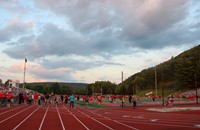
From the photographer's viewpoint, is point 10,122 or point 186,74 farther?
point 186,74

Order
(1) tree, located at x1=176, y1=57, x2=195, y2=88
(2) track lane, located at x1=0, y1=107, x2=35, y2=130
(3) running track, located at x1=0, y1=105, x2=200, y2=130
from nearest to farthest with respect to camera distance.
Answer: (2) track lane, located at x1=0, y1=107, x2=35, y2=130
(3) running track, located at x1=0, y1=105, x2=200, y2=130
(1) tree, located at x1=176, y1=57, x2=195, y2=88

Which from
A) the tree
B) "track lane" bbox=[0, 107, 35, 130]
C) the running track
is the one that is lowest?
the running track

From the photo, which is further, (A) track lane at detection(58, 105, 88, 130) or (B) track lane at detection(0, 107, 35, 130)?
(A) track lane at detection(58, 105, 88, 130)

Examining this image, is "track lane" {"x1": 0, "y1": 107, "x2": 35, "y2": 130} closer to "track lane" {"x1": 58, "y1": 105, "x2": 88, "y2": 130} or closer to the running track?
the running track

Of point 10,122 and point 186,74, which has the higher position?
point 186,74

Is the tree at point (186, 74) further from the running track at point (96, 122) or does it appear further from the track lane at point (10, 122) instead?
the track lane at point (10, 122)

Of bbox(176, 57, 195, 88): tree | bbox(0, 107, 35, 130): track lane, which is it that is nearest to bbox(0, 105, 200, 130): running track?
bbox(0, 107, 35, 130): track lane

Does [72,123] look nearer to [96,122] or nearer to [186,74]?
[96,122]

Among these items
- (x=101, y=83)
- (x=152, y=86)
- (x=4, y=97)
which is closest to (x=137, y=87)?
(x=152, y=86)

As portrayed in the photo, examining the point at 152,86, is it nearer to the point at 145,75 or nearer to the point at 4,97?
the point at 145,75

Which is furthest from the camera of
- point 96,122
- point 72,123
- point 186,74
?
point 186,74

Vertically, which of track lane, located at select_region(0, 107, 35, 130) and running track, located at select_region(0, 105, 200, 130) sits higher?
track lane, located at select_region(0, 107, 35, 130)

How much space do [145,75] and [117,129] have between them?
5343 inches

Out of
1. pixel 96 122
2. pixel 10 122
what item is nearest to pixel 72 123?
pixel 96 122
